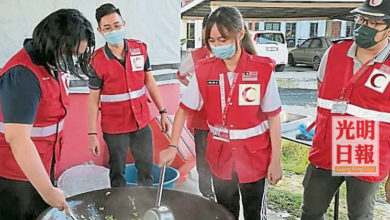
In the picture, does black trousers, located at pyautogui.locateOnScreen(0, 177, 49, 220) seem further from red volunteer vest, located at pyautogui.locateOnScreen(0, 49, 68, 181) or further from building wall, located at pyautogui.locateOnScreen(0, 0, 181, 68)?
building wall, located at pyautogui.locateOnScreen(0, 0, 181, 68)

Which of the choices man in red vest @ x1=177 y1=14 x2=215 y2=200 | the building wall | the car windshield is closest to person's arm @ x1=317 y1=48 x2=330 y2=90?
man in red vest @ x1=177 y1=14 x2=215 y2=200

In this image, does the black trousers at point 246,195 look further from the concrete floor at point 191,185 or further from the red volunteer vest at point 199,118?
the concrete floor at point 191,185

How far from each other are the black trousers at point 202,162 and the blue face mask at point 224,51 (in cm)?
110

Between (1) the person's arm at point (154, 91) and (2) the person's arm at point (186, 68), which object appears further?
(2) the person's arm at point (186, 68)

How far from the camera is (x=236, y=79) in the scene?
198 centimetres

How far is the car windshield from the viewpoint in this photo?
49.8ft

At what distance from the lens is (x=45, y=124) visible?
5.72 ft

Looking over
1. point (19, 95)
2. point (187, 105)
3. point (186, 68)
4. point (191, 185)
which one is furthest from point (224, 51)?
point (191, 185)

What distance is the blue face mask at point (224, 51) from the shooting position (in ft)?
6.39

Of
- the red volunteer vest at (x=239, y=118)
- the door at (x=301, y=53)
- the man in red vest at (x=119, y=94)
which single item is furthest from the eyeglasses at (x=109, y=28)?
the door at (x=301, y=53)

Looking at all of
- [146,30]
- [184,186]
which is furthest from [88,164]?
[146,30]

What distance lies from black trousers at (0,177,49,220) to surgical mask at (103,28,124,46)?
1203 millimetres

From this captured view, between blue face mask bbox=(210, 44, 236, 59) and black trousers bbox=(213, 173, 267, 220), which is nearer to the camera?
blue face mask bbox=(210, 44, 236, 59)

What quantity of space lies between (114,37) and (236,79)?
108 centimetres
